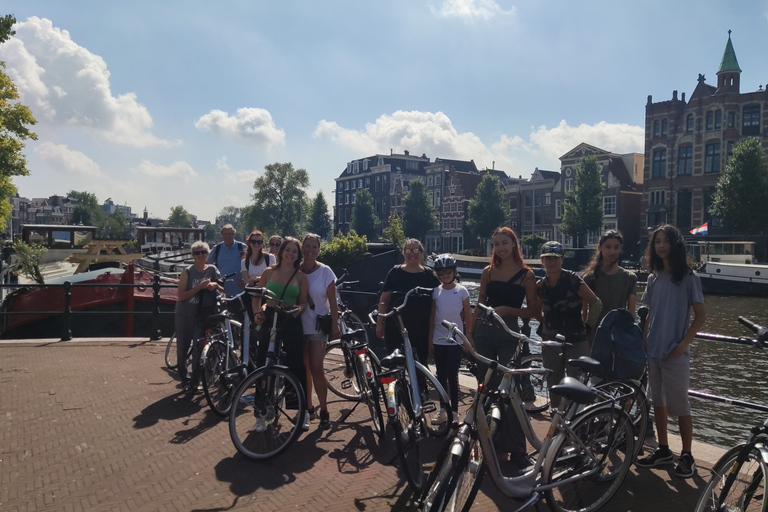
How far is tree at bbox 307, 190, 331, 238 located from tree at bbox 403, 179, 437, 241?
62.7 feet

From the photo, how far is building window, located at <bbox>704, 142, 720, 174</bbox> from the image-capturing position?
44.7 metres

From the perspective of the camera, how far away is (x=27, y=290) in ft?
45.9

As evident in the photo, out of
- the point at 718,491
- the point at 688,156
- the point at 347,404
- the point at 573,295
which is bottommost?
Result: the point at 347,404

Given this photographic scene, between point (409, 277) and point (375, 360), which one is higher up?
point (409, 277)

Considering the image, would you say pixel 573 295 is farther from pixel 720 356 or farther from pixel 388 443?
pixel 720 356

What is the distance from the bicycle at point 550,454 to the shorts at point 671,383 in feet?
1.85

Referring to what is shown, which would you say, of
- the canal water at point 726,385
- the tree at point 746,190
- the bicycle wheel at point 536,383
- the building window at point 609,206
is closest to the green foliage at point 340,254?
the canal water at point 726,385

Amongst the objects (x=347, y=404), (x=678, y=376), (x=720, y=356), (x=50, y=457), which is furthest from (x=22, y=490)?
(x=720, y=356)

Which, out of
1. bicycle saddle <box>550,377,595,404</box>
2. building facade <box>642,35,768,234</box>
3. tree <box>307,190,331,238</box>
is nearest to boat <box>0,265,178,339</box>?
bicycle saddle <box>550,377,595,404</box>

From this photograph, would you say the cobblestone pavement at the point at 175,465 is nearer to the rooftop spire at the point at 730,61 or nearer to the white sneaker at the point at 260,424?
the white sneaker at the point at 260,424

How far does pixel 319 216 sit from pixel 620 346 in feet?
245

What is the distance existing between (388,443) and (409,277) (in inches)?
55.3

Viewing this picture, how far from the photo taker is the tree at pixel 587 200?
4466 centimetres

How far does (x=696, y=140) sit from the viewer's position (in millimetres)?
45469
